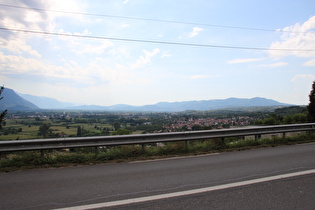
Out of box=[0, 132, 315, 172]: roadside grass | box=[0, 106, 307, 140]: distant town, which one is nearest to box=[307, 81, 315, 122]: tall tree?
box=[0, 106, 307, 140]: distant town

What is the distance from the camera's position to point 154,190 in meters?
3.94

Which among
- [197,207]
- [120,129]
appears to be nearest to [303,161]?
[197,207]

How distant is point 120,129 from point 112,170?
1316cm

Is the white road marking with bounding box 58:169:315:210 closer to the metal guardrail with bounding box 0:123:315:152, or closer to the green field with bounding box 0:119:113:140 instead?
the metal guardrail with bounding box 0:123:315:152

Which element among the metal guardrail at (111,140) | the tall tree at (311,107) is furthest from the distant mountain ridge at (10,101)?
the tall tree at (311,107)

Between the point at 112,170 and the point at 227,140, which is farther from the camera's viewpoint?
the point at 227,140

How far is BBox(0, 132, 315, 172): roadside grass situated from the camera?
233 inches

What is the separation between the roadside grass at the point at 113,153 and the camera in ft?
19.4

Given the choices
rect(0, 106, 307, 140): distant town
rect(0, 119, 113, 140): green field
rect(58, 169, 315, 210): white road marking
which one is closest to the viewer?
rect(58, 169, 315, 210): white road marking

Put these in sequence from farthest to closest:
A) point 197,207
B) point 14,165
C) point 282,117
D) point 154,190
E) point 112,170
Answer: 1. point 282,117
2. point 14,165
3. point 112,170
4. point 154,190
5. point 197,207

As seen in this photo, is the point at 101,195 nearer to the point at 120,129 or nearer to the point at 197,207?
the point at 197,207

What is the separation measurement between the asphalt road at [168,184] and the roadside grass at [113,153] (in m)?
0.58

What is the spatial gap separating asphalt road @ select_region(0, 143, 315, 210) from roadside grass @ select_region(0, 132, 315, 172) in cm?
58

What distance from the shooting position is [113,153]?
6.67 metres
